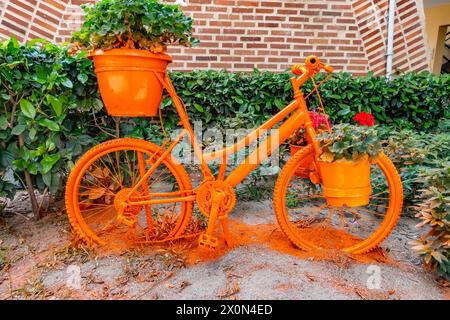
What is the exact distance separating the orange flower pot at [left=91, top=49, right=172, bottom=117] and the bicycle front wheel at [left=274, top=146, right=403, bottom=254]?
938mm

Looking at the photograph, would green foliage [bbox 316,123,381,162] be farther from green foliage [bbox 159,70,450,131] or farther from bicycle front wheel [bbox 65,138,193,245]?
green foliage [bbox 159,70,450,131]

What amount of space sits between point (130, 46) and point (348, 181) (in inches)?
57.2

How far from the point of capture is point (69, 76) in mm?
2605

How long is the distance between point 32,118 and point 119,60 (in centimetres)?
92

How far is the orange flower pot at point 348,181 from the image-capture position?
2.04 metres

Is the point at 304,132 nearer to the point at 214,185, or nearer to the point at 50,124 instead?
the point at 214,185

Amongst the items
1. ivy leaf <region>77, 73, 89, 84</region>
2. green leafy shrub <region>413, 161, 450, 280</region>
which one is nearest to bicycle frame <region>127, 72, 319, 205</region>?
ivy leaf <region>77, 73, 89, 84</region>

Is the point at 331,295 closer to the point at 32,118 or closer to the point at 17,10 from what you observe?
the point at 32,118

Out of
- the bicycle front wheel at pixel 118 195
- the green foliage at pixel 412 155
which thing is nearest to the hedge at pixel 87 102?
the bicycle front wheel at pixel 118 195

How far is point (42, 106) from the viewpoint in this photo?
8.55 feet

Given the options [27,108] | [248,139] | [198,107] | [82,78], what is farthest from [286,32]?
[27,108]

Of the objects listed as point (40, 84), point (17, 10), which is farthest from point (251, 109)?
point (17, 10)

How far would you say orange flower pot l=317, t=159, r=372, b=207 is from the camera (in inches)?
80.2

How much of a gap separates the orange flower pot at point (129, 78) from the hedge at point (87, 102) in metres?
0.55
